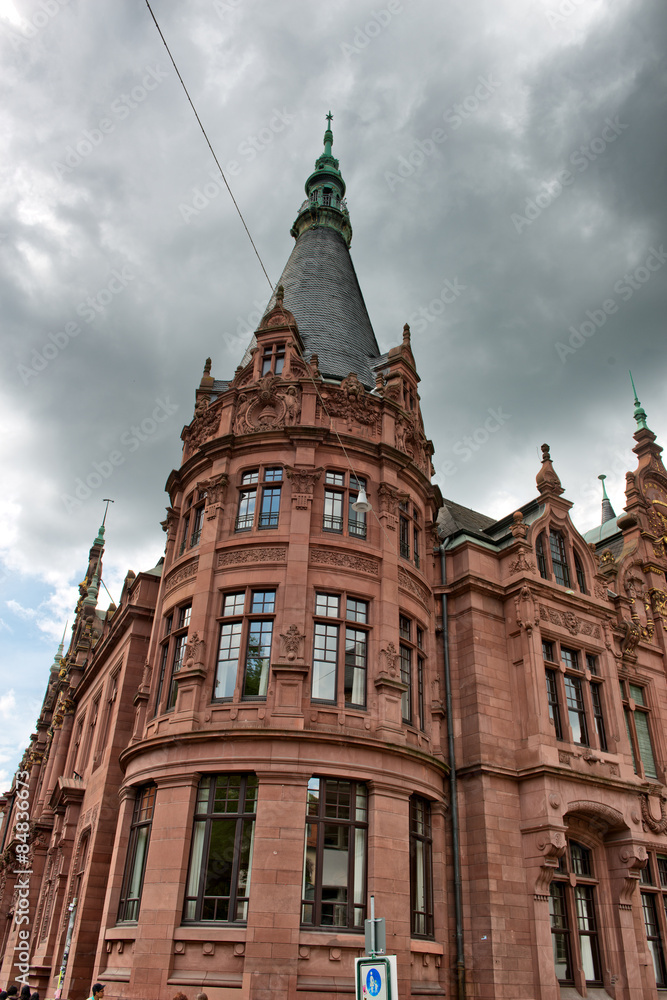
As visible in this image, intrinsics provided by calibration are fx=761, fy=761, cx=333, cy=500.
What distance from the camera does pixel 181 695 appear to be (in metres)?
20.4

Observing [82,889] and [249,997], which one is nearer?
[249,997]

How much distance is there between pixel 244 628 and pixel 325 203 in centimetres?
2410

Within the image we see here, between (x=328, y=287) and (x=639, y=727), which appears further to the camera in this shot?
(x=328, y=287)

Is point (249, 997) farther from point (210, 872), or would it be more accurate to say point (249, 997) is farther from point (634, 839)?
point (634, 839)

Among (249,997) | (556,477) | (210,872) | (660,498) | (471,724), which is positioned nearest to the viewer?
(249,997)

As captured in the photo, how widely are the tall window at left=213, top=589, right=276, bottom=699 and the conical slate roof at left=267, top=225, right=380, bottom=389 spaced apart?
8.91 metres

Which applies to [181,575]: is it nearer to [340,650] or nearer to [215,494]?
[215,494]

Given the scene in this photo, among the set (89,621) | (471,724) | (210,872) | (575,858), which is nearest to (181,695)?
(210,872)

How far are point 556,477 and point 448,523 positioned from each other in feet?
14.8

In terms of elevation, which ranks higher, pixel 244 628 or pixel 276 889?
pixel 244 628

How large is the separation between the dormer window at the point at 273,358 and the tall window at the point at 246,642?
818cm

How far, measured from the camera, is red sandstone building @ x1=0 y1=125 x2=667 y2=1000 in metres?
18.1

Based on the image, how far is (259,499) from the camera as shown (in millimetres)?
23047

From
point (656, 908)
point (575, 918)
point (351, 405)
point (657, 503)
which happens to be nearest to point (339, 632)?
point (351, 405)
